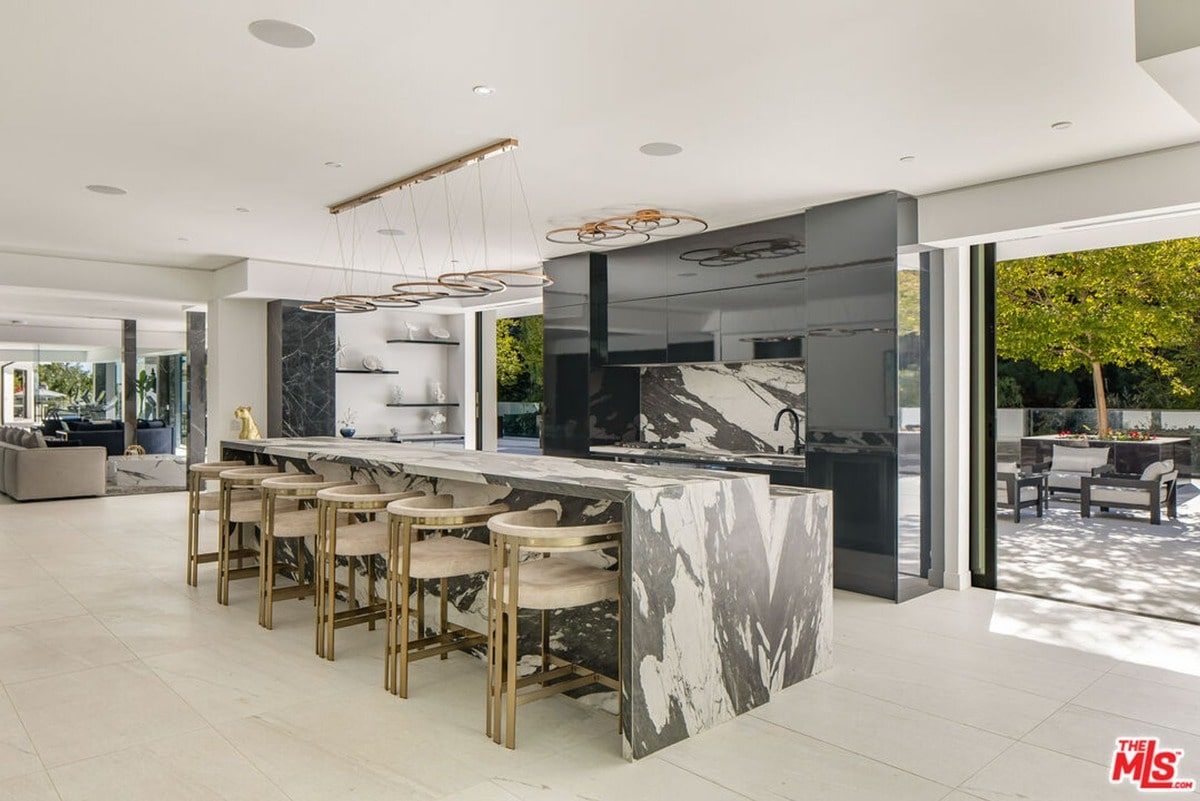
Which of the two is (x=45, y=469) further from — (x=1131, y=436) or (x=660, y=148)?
(x=1131, y=436)

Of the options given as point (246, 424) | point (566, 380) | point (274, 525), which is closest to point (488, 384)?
point (566, 380)

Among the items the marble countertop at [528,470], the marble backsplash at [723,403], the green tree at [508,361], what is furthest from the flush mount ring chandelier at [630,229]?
the green tree at [508,361]

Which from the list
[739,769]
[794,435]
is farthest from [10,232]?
[739,769]

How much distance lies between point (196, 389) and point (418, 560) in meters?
8.19

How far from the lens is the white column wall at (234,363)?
8398mm

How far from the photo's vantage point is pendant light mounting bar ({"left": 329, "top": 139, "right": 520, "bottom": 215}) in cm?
416

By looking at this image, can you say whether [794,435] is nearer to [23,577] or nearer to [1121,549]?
[1121,549]

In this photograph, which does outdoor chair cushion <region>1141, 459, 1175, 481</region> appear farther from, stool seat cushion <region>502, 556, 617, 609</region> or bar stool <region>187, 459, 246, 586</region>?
bar stool <region>187, 459, 246, 586</region>

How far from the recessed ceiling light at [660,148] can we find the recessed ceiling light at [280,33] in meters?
1.84

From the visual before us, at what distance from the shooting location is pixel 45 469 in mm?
9000

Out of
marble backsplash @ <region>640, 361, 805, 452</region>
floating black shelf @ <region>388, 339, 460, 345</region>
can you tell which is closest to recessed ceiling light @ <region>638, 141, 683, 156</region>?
marble backsplash @ <region>640, 361, 805, 452</region>

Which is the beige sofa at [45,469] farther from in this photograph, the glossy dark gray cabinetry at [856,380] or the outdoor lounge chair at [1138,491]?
the outdoor lounge chair at [1138,491]

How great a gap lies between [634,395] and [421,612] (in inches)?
155

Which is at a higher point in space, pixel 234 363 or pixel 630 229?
pixel 630 229
